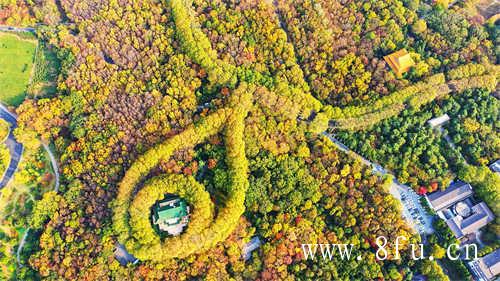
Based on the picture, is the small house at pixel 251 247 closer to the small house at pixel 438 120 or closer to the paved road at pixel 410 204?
the paved road at pixel 410 204

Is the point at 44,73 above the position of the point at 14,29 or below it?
below

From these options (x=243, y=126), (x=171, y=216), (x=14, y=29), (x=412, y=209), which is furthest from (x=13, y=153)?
(x=412, y=209)

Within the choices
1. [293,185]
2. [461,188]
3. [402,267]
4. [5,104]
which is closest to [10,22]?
[5,104]

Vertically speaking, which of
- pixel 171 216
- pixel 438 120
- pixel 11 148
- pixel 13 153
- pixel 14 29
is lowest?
pixel 171 216

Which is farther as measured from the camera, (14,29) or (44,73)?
(14,29)

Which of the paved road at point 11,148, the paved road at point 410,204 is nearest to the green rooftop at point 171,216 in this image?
the paved road at point 11,148

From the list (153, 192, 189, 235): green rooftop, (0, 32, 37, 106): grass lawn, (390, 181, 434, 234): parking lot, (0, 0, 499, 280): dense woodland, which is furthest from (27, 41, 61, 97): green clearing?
(390, 181, 434, 234): parking lot

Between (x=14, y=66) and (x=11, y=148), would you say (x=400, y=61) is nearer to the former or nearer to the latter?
(x=11, y=148)
